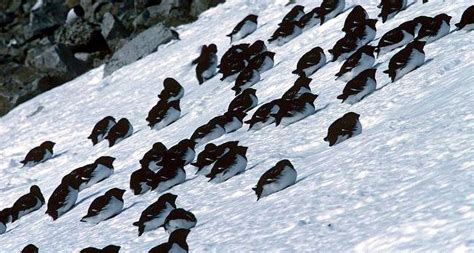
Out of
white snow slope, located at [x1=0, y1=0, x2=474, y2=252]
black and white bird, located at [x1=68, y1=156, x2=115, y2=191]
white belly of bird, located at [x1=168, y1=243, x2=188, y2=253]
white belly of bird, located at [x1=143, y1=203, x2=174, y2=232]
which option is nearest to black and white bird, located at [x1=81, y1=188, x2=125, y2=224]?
white snow slope, located at [x1=0, y1=0, x2=474, y2=252]

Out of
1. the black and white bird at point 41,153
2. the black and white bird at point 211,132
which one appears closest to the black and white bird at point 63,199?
the black and white bird at point 211,132

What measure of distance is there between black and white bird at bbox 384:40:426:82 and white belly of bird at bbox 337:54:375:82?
94 cm

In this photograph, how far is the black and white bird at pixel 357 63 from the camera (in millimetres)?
14234

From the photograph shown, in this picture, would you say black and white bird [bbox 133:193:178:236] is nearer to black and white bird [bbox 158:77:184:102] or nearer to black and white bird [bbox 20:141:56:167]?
black and white bird [bbox 158:77:184:102]

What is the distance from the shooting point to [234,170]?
40.0 feet

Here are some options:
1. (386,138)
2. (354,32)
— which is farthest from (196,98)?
(386,138)

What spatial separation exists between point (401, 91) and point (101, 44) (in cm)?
1969

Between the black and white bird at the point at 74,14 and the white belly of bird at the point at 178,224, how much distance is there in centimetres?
2352

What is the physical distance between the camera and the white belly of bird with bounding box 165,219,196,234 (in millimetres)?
10641

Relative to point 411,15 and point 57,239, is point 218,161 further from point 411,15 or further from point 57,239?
point 411,15

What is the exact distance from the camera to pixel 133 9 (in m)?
32.8

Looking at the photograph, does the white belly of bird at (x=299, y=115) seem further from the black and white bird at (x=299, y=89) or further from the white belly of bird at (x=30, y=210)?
the white belly of bird at (x=30, y=210)

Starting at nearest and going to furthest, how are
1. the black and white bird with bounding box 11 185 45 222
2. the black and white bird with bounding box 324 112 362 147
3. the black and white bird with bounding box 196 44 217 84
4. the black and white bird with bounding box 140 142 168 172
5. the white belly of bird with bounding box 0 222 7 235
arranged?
the black and white bird with bounding box 324 112 362 147 < the black and white bird with bounding box 140 142 168 172 < the white belly of bird with bounding box 0 222 7 235 < the black and white bird with bounding box 11 185 45 222 < the black and white bird with bounding box 196 44 217 84

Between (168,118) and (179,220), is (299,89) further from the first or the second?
(179,220)
